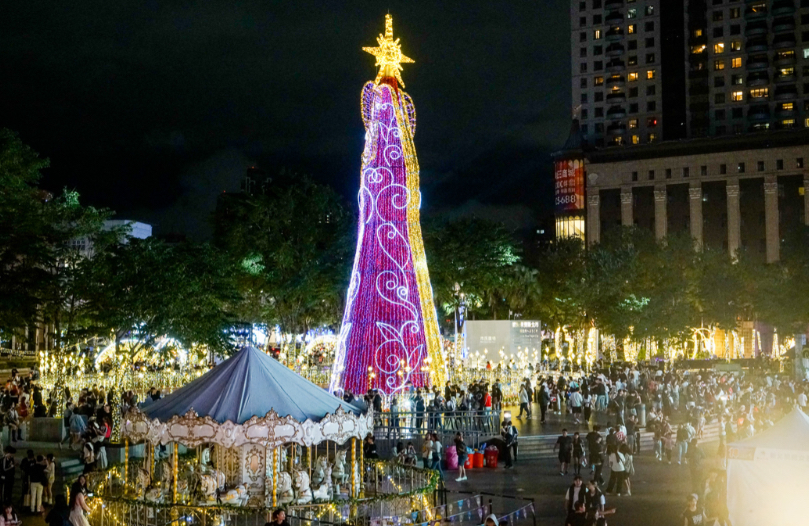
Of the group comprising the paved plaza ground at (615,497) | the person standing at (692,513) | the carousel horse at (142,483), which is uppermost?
the carousel horse at (142,483)

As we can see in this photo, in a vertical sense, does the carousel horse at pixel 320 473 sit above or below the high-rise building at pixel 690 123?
below

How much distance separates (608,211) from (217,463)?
84066mm

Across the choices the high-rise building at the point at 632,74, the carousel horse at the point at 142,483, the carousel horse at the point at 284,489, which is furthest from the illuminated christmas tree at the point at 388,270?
the high-rise building at the point at 632,74

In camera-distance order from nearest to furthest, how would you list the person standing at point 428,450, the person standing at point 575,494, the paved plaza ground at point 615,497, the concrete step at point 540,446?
the person standing at point 575,494 → the paved plaza ground at point 615,497 → the person standing at point 428,450 → the concrete step at point 540,446

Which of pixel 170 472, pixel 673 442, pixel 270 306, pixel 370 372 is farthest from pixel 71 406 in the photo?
pixel 270 306

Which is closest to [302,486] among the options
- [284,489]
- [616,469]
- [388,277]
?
[284,489]

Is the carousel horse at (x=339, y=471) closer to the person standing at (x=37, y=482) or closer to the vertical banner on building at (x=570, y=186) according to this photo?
the person standing at (x=37, y=482)

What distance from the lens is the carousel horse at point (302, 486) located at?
15398 mm

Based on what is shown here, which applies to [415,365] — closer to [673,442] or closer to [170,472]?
[673,442]

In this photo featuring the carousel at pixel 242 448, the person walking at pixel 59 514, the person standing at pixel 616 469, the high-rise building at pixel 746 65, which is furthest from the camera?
the high-rise building at pixel 746 65

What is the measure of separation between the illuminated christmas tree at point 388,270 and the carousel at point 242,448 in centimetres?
1239

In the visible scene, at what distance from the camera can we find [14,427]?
83.0ft

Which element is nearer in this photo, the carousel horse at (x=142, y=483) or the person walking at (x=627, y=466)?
the carousel horse at (x=142, y=483)

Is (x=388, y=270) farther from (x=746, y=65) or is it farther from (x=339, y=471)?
(x=746, y=65)
